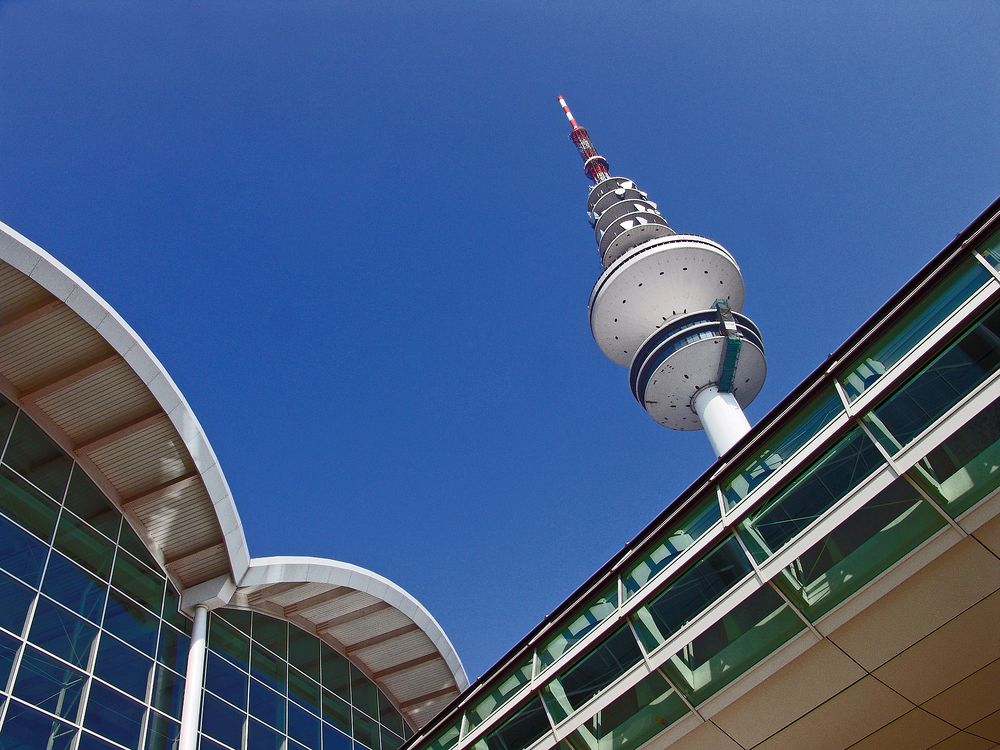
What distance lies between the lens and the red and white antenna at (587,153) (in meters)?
79.3

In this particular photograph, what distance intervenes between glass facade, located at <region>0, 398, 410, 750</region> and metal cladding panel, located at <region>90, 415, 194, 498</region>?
62cm

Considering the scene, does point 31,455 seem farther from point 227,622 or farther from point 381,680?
point 381,680

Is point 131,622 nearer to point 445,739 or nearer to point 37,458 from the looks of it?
point 37,458

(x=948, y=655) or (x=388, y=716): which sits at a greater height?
(x=388, y=716)

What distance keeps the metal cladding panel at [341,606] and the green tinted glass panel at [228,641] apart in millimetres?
2879

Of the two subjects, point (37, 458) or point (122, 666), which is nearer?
point (122, 666)

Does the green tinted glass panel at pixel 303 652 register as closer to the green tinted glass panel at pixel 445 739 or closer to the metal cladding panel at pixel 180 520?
the metal cladding panel at pixel 180 520

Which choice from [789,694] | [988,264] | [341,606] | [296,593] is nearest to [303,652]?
[341,606]

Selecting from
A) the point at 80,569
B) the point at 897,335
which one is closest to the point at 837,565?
the point at 897,335

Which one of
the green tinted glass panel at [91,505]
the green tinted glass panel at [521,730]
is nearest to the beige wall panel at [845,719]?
the green tinted glass panel at [521,730]

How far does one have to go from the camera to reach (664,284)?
2370 inches

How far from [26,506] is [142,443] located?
3180mm

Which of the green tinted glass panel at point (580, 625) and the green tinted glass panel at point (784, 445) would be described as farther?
the green tinted glass panel at point (580, 625)

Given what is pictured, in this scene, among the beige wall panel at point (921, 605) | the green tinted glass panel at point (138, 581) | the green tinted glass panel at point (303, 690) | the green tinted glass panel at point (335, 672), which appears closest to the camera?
the beige wall panel at point (921, 605)
